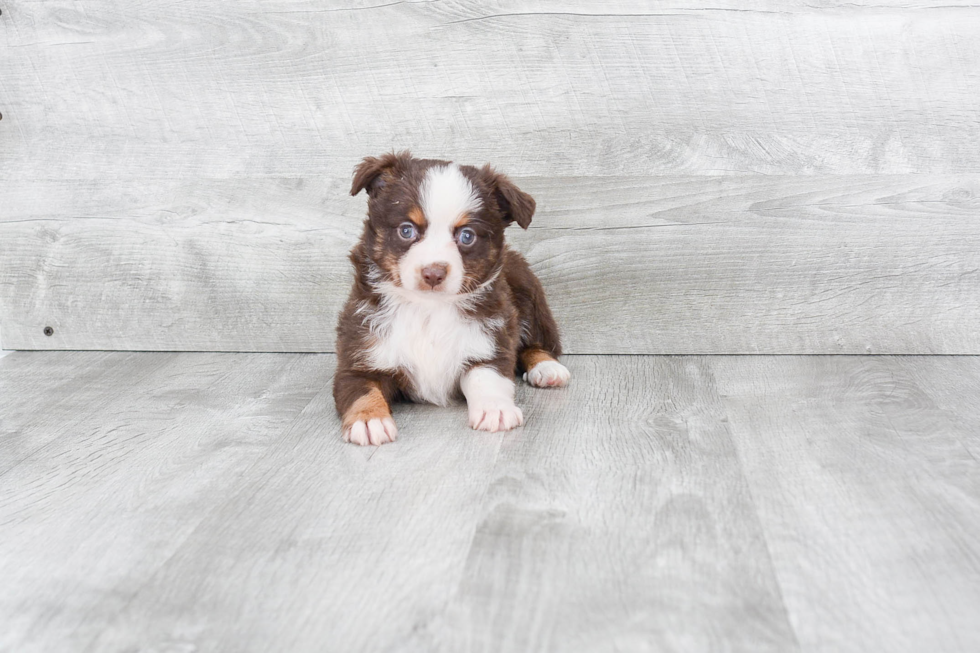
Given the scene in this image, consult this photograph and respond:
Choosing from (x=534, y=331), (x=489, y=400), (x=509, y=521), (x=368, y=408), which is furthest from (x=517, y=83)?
(x=509, y=521)

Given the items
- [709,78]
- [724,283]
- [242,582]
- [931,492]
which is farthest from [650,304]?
[242,582]

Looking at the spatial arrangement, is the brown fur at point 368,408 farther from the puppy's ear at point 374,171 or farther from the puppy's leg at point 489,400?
the puppy's ear at point 374,171

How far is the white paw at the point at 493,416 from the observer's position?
2500 millimetres

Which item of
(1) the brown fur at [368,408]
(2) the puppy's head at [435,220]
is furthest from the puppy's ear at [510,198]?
(1) the brown fur at [368,408]

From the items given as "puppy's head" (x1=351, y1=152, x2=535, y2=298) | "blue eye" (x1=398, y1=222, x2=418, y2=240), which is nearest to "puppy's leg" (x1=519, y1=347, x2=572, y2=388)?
"puppy's head" (x1=351, y1=152, x2=535, y2=298)

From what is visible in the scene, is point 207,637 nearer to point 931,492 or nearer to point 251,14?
point 931,492

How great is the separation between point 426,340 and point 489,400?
26cm

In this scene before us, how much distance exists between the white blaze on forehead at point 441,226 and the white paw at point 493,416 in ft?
1.05

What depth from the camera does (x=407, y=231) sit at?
2480mm

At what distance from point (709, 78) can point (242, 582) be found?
2.27m

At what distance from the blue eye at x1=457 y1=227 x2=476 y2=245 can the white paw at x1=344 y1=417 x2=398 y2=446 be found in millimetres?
529

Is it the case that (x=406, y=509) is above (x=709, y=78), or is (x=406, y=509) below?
below

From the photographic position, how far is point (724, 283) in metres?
3.28

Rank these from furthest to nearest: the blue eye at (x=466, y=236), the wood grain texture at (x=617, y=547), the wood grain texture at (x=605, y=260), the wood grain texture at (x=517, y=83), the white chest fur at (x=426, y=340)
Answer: the wood grain texture at (x=605, y=260), the wood grain texture at (x=517, y=83), the white chest fur at (x=426, y=340), the blue eye at (x=466, y=236), the wood grain texture at (x=617, y=547)
